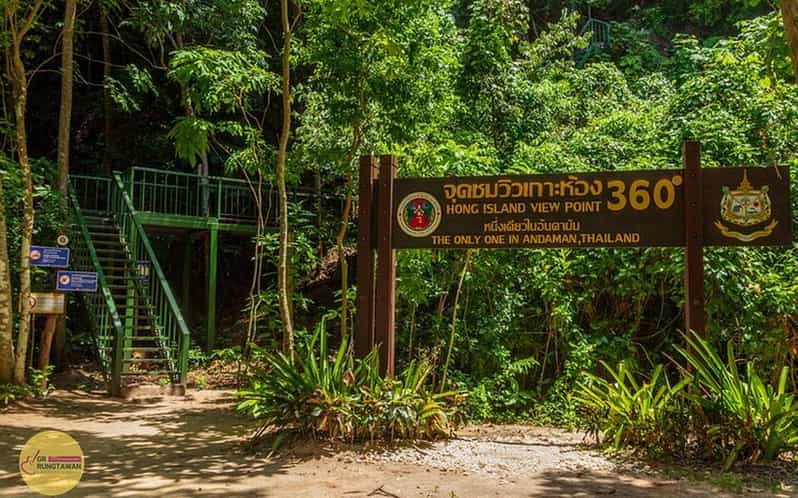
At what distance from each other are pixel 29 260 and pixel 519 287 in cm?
622

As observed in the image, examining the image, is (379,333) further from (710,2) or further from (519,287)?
(710,2)

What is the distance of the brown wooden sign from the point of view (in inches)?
215

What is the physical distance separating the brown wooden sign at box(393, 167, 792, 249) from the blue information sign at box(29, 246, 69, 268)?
17.2ft

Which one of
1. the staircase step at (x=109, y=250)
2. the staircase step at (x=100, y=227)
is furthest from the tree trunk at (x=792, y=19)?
the staircase step at (x=100, y=227)

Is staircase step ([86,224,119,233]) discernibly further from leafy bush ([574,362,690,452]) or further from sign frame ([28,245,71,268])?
leafy bush ([574,362,690,452])

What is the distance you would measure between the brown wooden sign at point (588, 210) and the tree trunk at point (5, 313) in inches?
198

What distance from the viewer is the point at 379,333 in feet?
20.9

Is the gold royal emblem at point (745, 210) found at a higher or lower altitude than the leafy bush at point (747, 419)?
higher

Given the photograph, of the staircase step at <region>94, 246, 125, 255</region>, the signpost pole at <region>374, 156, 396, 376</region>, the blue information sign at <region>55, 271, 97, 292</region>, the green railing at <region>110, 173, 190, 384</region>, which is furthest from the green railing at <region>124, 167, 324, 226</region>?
the signpost pole at <region>374, 156, 396, 376</region>

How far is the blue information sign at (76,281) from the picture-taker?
9.41m

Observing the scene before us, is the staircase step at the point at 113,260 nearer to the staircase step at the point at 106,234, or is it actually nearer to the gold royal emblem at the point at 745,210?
the staircase step at the point at 106,234

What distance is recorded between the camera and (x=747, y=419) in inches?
193

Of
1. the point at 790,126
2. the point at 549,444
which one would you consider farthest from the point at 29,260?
the point at 790,126

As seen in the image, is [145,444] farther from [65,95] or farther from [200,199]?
[200,199]
